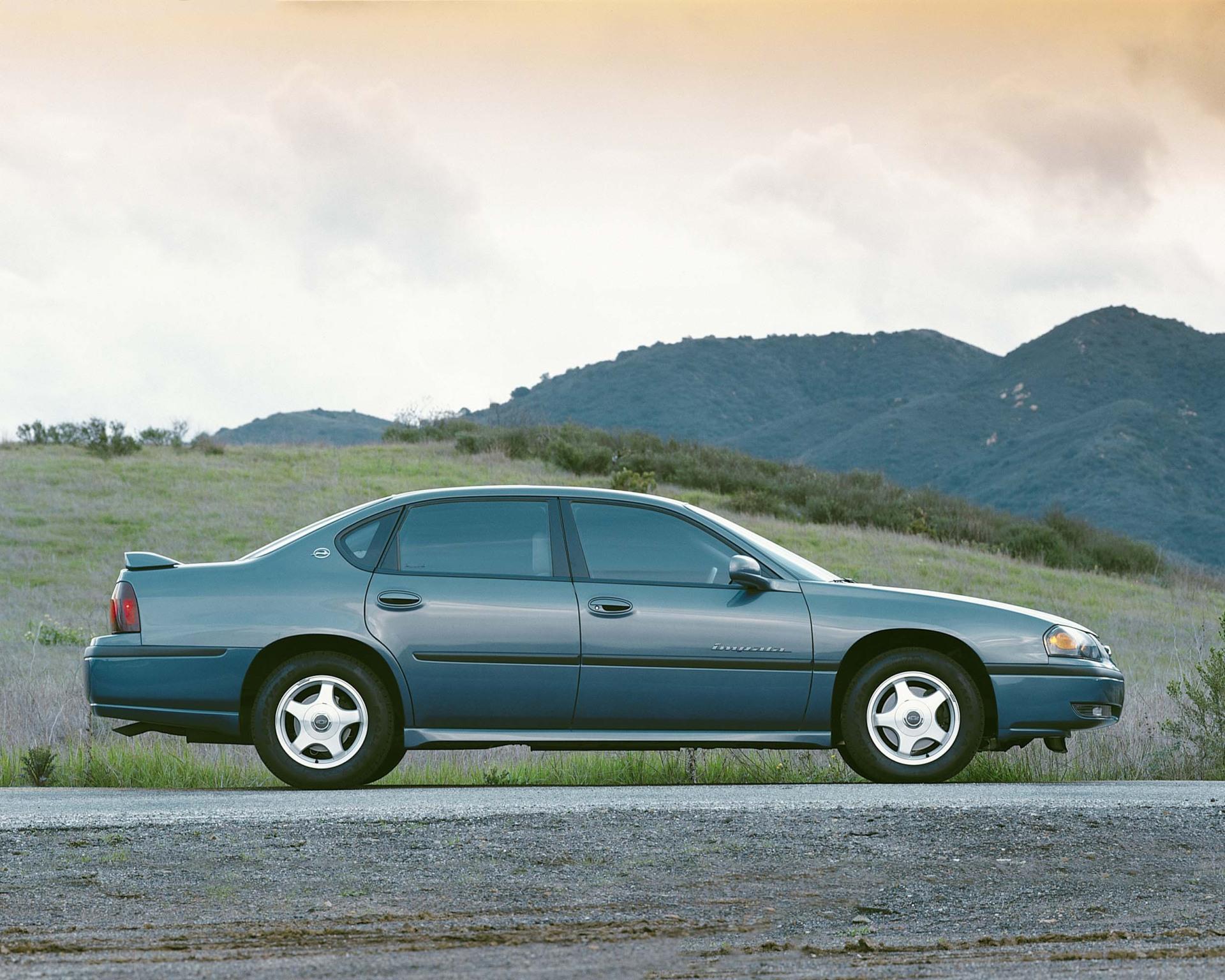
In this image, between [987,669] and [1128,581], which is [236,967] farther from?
[1128,581]

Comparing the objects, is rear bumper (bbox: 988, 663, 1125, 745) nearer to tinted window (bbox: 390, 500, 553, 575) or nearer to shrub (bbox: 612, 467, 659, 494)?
tinted window (bbox: 390, 500, 553, 575)

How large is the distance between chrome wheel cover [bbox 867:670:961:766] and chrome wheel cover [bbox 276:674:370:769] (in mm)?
2613

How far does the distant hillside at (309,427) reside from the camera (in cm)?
12544

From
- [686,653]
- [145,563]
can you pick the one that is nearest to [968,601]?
[686,653]

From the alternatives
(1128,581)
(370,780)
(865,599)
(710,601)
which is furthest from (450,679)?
(1128,581)

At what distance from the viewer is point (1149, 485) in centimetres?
9944

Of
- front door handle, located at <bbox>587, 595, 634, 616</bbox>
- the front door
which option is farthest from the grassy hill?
front door handle, located at <bbox>587, 595, 634, 616</bbox>

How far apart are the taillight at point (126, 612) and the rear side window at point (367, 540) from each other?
1063 millimetres

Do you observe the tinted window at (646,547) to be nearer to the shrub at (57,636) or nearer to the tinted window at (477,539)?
the tinted window at (477,539)

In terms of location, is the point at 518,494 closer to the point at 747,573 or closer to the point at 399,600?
the point at 399,600

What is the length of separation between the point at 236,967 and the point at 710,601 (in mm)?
3842

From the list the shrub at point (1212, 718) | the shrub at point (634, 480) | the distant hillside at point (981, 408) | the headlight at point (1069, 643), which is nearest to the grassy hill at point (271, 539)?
the shrub at point (1212, 718)

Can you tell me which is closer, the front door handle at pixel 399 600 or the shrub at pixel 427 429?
the front door handle at pixel 399 600

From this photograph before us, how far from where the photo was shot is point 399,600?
7.70 m
